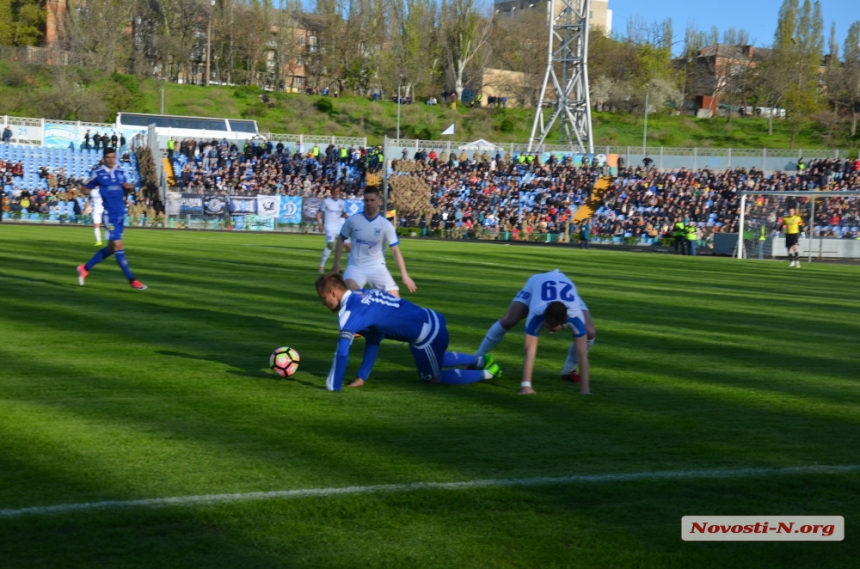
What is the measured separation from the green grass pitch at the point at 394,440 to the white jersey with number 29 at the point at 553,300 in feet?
2.20

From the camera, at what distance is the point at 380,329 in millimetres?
8336

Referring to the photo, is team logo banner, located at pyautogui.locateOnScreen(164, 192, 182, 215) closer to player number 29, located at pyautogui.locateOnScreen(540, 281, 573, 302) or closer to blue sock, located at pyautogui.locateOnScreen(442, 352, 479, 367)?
blue sock, located at pyautogui.locateOnScreen(442, 352, 479, 367)

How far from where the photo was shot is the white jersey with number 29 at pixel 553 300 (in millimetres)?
8484

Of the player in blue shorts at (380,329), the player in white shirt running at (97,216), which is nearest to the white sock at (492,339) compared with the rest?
the player in blue shorts at (380,329)

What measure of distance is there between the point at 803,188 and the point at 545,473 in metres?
49.2

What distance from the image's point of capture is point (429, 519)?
201 inches

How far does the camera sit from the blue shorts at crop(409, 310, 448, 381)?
8.56 meters

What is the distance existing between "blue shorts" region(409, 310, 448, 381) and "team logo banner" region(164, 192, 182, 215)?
4209 centimetres

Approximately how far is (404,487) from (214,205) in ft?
148

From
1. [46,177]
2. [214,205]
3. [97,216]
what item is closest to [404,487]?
[97,216]

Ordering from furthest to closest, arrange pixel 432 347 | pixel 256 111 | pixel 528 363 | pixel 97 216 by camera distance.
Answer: pixel 256 111 → pixel 97 216 → pixel 432 347 → pixel 528 363

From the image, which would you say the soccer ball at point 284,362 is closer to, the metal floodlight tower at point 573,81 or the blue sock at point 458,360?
the blue sock at point 458,360

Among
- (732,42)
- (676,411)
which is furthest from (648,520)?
(732,42)

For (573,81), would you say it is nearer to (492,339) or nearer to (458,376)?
(492,339)
